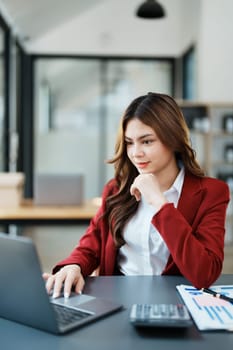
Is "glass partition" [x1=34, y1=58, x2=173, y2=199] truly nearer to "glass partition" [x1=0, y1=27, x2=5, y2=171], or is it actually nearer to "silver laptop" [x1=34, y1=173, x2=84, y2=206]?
"glass partition" [x1=0, y1=27, x2=5, y2=171]

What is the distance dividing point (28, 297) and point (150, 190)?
0.60 metres

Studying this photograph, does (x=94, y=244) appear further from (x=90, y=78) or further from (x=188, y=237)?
(x=90, y=78)

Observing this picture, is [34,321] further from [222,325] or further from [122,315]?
[222,325]

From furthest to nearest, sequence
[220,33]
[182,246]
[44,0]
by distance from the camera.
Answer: [220,33]
[44,0]
[182,246]

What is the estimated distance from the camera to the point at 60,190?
14.3ft

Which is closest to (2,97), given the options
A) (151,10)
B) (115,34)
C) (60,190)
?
(151,10)

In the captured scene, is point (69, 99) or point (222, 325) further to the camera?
point (69, 99)

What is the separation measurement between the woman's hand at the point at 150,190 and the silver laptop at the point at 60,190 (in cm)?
267

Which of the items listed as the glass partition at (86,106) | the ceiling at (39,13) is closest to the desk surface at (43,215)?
the ceiling at (39,13)

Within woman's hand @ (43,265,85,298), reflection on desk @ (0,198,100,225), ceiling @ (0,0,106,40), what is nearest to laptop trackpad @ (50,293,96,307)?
woman's hand @ (43,265,85,298)

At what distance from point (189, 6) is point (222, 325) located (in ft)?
23.4

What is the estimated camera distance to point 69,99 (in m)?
8.39

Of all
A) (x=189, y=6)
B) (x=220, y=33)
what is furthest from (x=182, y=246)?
(x=189, y=6)

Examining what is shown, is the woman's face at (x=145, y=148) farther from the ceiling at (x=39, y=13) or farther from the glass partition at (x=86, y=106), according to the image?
the glass partition at (x=86, y=106)
